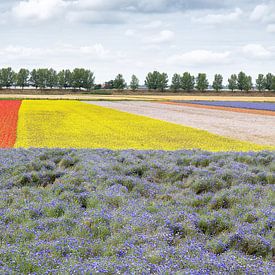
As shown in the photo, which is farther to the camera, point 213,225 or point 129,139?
point 129,139

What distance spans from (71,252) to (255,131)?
3035cm

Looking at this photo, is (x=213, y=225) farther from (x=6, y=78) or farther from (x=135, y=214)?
(x=6, y=78)

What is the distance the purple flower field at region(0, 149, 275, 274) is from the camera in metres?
7.64

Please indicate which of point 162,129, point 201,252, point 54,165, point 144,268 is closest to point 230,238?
point 201,252

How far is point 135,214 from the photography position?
33.8ft

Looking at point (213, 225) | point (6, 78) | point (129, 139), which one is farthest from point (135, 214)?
point (6, 78)

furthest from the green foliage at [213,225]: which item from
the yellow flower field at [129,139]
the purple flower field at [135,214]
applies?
the yellow flower field at [129,139]

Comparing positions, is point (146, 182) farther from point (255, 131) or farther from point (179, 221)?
point (255, 131)

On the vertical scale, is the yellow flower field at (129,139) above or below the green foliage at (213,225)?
below

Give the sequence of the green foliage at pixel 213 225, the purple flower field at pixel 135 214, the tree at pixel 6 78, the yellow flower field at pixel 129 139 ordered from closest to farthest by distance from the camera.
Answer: the purple flower field at pixel 135 214 → the green foliage at pixel 213 225 → the yellow flower field at pixel 129 139 → the tree at pixel 6 78

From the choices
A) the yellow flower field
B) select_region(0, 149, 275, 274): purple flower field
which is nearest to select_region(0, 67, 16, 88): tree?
the yellow flower field

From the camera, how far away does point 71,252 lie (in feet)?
26.8

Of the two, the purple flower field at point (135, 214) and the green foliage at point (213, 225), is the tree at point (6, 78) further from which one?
the green foliage at point (213, 225)

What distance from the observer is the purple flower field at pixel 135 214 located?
25.1 feet
